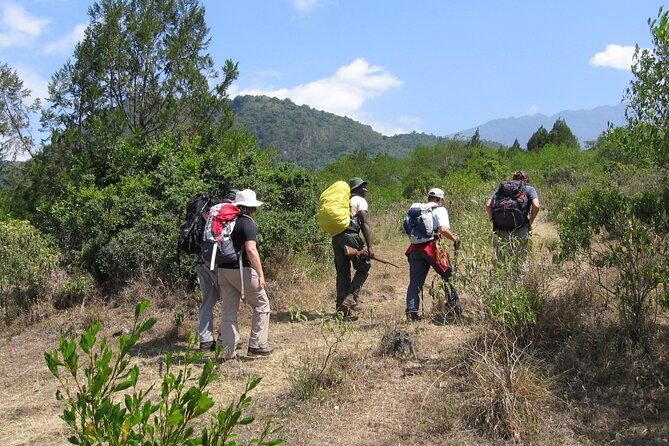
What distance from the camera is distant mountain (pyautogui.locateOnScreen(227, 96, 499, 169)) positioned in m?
108

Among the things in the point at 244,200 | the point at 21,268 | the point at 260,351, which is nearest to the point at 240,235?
the point at 244,200

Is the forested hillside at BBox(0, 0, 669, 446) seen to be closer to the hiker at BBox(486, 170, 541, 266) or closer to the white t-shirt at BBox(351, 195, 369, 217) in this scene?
the hiker at BBox(486, 170, 541, 266)

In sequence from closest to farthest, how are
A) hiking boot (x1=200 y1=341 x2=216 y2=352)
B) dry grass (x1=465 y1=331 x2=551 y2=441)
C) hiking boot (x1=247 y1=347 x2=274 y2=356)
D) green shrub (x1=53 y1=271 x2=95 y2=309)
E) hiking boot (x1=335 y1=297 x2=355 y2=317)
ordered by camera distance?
dry grass (x1=465 y1=331 x2=551 y2=441)
hiking boot (x1=247 y1=347 x2=274 y2=356)
hiking boot (x1=200 y1=341 x2=216 y2=352)
hiking boot (x1=335 y1=297 x2=355 y2=317)
green shrub (x1=53 y1=271 x2=95 y2=309)

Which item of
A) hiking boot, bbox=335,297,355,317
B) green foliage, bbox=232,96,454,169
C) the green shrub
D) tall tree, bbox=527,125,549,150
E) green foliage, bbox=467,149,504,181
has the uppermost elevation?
green foliage, bbox=232,96,454,169

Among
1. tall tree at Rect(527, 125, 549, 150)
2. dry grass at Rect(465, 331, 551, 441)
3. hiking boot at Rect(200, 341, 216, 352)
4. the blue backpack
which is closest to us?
dry grass at Rect(465, 331, 551, 441)

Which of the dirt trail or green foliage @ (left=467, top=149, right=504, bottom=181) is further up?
green foliage @ (left=467, top=149, right=504, bottom=181)

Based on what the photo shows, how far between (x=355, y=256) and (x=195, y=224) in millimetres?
1900

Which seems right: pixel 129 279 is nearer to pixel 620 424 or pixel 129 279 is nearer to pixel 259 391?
pixel 259 391

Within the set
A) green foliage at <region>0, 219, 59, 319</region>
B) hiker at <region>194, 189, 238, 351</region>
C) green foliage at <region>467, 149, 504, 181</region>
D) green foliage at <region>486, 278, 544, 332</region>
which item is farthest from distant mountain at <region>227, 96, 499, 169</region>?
green foliage at <region>486, 278, 544, 332</region>

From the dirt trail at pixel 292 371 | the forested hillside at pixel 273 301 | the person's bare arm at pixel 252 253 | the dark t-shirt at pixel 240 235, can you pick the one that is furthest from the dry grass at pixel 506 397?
the dark t-shirt at pixel 240 235

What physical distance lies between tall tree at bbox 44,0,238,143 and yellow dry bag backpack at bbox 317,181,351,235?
4.07 metres

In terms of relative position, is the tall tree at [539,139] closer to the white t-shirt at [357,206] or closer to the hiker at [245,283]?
the white t-shirt at [357,206]

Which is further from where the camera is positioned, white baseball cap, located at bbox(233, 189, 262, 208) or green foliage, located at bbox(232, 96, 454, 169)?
green foliage, located at bbox(232, 96, 454, 169)

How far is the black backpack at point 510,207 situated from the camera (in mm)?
6082
